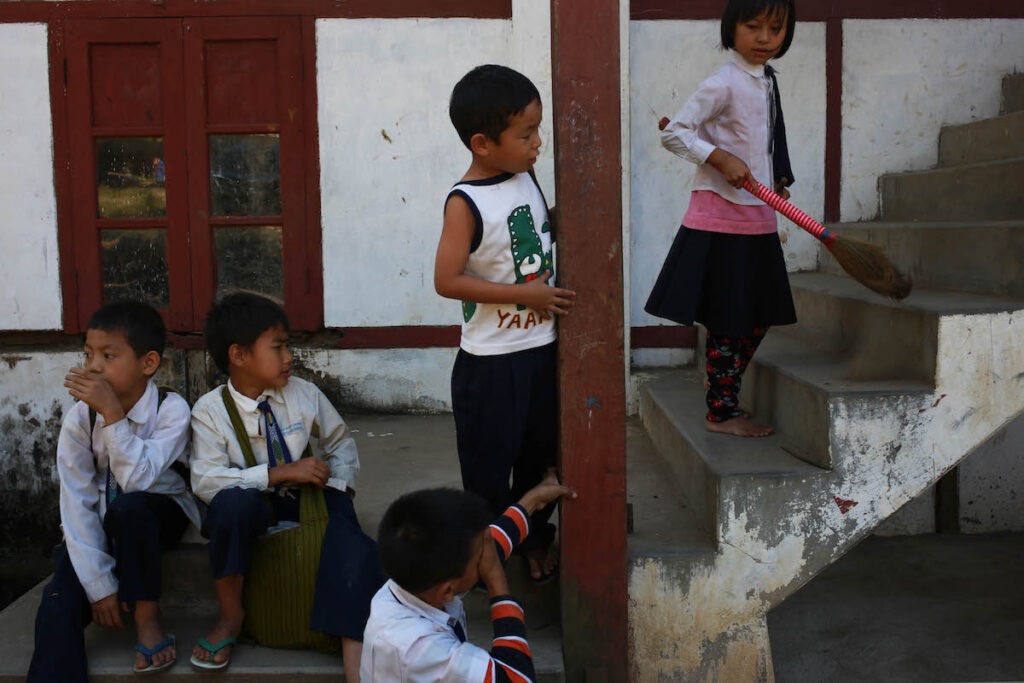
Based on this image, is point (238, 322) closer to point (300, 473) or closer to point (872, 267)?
point (300, 473)

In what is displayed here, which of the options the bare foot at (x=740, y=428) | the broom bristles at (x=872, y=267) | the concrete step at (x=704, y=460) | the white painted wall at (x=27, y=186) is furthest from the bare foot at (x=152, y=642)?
the white painted wall at (x=27, y=186)

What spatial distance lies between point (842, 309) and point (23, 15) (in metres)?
4.04

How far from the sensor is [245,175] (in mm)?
4734

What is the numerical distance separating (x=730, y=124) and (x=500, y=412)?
1.24m

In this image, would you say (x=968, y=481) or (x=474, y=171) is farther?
(x=968, y=481)

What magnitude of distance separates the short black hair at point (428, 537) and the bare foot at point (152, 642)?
977mm

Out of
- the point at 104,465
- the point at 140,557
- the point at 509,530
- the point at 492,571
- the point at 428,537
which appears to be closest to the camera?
the point at 428,537

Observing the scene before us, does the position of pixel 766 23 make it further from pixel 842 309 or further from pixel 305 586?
pixel 305 586

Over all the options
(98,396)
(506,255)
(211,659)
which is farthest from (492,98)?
(211,659)

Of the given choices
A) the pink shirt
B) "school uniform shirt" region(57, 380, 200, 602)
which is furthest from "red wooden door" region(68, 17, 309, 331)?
the pink shirt

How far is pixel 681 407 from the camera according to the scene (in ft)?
12.5

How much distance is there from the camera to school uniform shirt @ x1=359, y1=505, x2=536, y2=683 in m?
2.04

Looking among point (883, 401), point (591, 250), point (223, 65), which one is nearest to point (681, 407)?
point (883, 401)

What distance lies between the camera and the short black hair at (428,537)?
2043 millimetres
